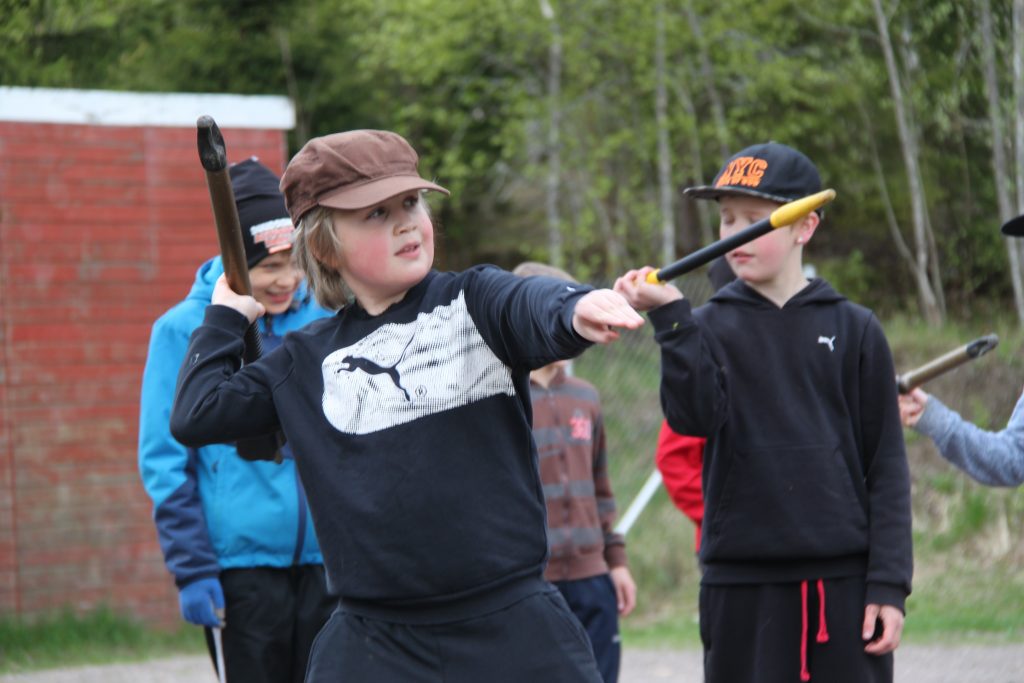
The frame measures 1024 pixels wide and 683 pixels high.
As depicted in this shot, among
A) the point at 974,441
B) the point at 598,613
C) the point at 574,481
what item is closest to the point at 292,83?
the point at 574,481

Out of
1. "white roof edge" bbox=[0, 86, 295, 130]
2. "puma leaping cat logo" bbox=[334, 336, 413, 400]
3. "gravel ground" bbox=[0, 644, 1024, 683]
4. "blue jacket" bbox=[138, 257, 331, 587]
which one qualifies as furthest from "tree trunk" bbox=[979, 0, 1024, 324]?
"puma leaping cat logo" bbox=[334, 336, 413, 400]

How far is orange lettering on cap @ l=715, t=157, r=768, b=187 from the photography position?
3.86 metres

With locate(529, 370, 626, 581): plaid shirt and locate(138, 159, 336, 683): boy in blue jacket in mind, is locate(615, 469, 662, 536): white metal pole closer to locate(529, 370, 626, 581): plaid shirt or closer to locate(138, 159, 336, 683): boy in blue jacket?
locate(529, 370, 626, 581): plaid shirt

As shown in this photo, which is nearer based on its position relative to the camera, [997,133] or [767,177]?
[767,177]

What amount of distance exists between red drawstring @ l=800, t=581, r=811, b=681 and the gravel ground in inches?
139

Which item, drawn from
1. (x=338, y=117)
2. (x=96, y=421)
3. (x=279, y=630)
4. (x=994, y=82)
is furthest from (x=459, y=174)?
(x=279, y=630)

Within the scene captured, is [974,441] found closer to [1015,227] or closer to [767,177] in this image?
[1015,227]

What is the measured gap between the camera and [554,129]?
19047 mm

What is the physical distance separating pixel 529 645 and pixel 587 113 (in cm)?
1863

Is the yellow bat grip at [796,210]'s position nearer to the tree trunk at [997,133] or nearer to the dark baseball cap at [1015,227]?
the dark baseball cap at [1015,227]

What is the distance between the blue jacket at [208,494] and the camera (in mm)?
4066

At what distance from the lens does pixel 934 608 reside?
8727 mm

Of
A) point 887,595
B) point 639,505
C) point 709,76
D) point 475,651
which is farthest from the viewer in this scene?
point 709,76

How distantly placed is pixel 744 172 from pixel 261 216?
146 centimetres
